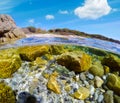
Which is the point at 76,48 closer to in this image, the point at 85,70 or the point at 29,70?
the point at 85,70

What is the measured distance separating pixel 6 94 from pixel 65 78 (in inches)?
56.5

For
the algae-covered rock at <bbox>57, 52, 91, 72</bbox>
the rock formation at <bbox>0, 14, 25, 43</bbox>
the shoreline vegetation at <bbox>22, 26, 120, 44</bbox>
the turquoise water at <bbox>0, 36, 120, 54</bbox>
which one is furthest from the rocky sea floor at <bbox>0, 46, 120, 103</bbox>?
the rock formation at <bbox>0, 14, 25, 43</bbox>

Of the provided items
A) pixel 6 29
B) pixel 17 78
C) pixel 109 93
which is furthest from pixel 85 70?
pixel 6 29

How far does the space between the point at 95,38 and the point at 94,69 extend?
104cm

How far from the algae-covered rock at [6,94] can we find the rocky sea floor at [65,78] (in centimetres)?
10

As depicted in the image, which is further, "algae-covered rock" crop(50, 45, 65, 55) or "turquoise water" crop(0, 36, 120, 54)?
"algae-covered rock" crop(50, 45, 65, 55)

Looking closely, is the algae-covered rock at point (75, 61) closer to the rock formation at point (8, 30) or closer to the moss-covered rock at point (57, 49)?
the moss-covered rock at point (57, 49)

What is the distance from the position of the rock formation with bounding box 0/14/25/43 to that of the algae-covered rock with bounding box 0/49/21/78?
638 mm

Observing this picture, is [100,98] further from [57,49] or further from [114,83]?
[57,49]

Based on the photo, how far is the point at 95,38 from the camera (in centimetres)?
820

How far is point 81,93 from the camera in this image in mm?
8594

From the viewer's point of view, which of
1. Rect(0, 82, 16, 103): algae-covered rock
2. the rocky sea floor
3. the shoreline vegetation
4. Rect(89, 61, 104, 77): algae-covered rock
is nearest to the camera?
Rect(0, 82, 16, 103): algae-covered rock

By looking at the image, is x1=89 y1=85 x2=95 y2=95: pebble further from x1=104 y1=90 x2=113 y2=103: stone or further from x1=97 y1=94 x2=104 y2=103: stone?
x1=104 y1=90 x2=113 y2=103: stone

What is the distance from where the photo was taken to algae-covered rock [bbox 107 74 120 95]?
8.81 metres
